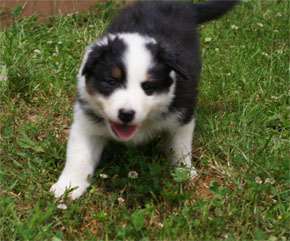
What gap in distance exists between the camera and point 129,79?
105 inches

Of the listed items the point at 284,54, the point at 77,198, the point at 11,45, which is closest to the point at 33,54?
the point at 11,45

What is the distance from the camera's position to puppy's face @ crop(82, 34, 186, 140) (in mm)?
2643

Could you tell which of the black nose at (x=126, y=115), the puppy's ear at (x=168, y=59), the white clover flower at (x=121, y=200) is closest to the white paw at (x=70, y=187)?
the white clover flower at (x=121, y=200)

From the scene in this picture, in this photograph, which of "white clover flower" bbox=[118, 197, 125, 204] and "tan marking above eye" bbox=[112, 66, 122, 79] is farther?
"white clover flower" bbox=[118, 197, 125, 204]

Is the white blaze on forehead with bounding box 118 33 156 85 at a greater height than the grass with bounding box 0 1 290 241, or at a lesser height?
greater

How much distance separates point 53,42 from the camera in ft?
15.4

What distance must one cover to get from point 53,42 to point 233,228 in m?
2.84

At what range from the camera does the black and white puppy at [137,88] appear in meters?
2.67

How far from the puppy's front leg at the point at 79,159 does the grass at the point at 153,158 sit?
0.25ft

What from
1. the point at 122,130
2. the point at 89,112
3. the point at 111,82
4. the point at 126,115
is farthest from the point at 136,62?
the point at 89,112

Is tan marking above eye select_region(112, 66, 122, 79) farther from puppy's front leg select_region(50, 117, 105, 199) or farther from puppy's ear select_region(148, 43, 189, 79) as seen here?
puppy's front leg select_region(50, 117, 105, 199)

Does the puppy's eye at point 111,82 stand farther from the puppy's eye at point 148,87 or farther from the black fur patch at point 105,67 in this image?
the puppy's eye at point 148,87

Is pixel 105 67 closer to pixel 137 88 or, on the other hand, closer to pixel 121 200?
pixel 137 88

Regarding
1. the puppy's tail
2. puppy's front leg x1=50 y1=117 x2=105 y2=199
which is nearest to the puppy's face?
puppy's front leg x1=50 y1=117 x2=105 y2=199
